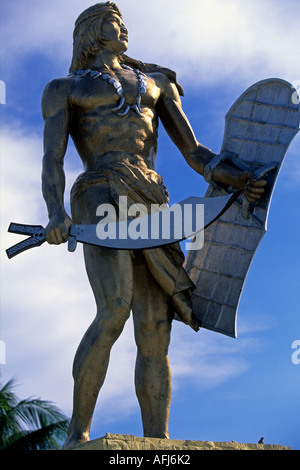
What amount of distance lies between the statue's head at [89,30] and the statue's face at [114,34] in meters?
0.03

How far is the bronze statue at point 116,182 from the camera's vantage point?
7.64 meters

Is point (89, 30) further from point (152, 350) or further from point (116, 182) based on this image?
point (152, 350)

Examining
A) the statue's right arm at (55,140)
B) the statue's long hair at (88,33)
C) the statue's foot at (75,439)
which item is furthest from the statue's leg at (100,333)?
the statue's long hair at (88,33)

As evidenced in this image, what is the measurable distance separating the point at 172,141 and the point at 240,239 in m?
1.05

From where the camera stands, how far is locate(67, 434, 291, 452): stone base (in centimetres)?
669

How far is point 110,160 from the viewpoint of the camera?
8.20 metres

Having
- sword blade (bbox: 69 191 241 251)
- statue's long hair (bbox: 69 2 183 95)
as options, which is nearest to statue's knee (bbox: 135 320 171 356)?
sword blade (bbox: 69 191 241 251)

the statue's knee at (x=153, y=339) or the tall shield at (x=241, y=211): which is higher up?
the tall shield at (x=241, y=211)

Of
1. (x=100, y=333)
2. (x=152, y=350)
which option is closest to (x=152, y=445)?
(x=100, y=333)

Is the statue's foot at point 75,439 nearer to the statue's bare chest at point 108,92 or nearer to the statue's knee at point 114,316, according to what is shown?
the statue's knee at point 114,316

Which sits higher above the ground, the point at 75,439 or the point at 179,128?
the point at 179,128

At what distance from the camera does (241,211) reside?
856 cm

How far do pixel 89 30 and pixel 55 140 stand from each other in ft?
3.32
